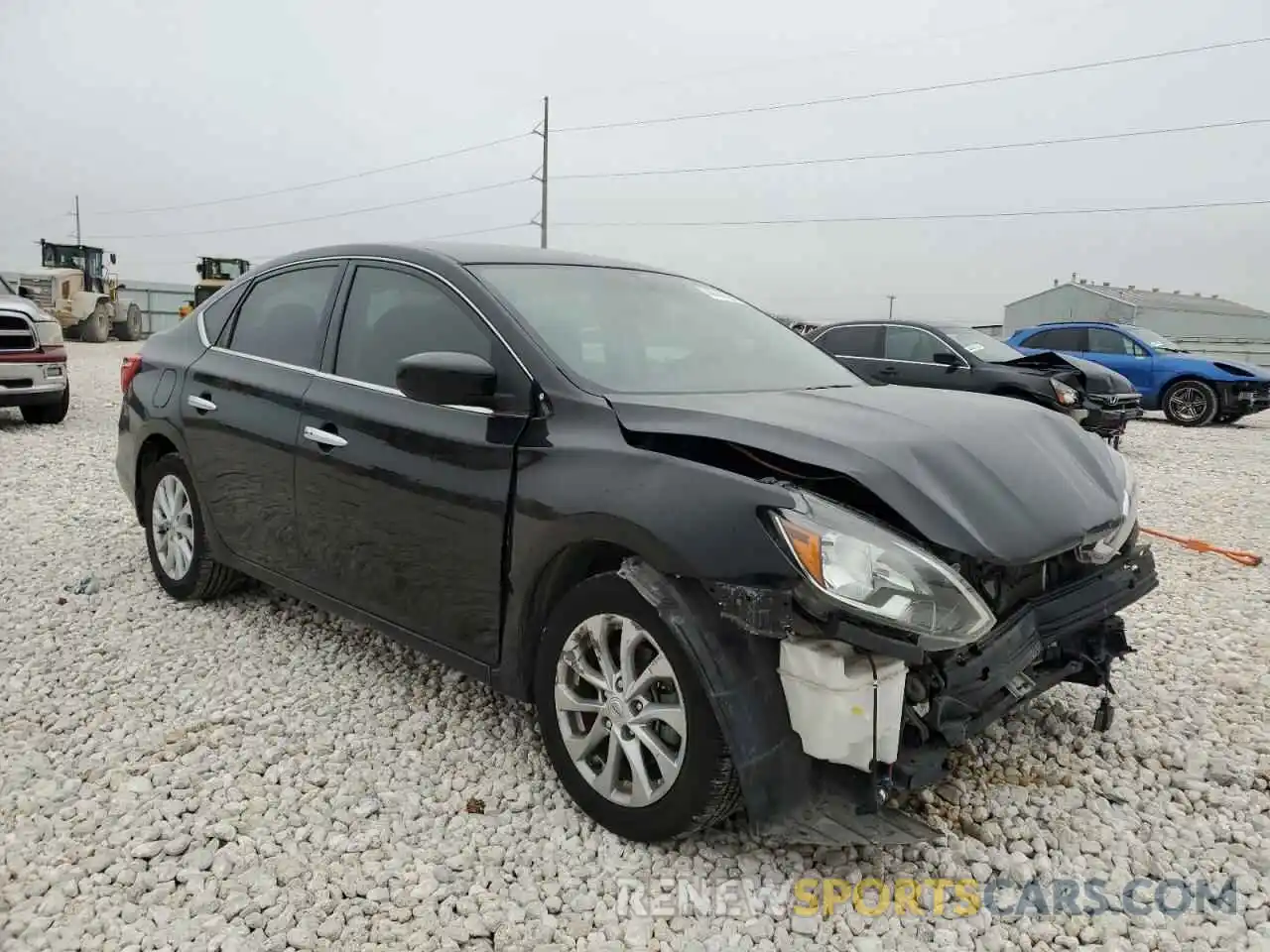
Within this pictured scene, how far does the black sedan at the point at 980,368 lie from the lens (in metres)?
9.51

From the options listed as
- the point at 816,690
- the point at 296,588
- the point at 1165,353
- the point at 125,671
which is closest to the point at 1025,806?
the point at 816,690

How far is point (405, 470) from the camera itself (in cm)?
294

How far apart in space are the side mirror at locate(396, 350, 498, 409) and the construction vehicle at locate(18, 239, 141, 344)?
25327 mm

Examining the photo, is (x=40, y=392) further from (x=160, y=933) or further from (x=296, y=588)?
(x=160, y=933)

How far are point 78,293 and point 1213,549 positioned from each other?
93.3ft

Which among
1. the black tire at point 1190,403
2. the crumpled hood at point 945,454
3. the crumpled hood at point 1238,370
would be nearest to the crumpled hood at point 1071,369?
the black tire at point 1190,403

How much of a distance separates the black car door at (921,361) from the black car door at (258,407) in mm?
7427

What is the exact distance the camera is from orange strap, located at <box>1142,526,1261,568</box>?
5.35 m

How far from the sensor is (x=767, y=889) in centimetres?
228

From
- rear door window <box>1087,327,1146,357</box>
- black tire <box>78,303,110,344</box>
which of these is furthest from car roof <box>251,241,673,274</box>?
black tire <box>78,303,110,344</box>

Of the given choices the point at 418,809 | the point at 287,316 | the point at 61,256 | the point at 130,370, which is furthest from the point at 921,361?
the point at 61,256

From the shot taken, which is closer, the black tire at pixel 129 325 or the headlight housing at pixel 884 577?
the headlight housing at pixel 884 577

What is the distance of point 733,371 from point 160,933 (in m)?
2.30

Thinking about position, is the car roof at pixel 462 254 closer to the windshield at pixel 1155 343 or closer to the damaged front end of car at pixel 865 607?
the damaged front end of car at pixel 865 607
